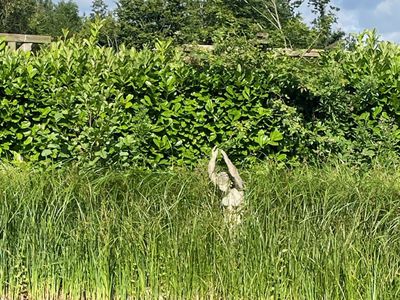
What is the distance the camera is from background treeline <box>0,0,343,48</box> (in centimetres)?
1160

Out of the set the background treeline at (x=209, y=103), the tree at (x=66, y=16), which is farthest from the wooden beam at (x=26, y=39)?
the tree at (x=66, y=16)

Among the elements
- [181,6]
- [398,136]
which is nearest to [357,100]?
[398,136]

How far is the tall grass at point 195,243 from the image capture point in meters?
3.17

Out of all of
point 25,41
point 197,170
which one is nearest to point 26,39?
point 25,41

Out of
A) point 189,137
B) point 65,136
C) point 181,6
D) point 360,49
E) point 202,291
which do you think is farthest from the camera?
point 181,6

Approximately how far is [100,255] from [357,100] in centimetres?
293

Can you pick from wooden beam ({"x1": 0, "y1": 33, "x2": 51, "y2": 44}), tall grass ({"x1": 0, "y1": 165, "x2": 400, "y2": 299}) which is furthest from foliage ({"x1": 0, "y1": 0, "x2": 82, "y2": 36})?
tall grass ({"x1": 0, "y1": 165, "x2": 400, "y2": 299})

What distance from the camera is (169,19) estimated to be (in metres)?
26.7

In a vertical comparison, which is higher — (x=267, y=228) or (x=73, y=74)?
(x=73, y=74)

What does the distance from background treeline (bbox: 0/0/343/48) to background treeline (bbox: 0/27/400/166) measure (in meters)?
1.04

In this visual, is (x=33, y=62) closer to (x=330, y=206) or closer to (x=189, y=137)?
(x=189, y=137)

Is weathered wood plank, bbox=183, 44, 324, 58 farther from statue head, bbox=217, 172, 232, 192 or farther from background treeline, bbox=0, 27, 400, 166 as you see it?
statue head, bbox=217, 172, 232, 192

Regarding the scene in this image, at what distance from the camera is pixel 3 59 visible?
5.02 meters

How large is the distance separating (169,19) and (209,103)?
74.2 ft
